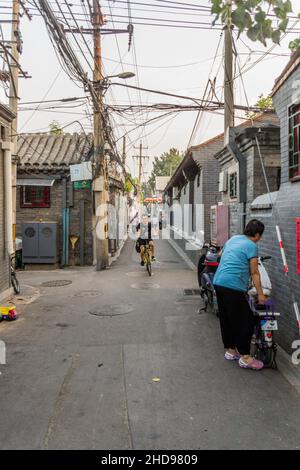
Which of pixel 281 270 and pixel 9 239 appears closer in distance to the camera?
pixel 281 270

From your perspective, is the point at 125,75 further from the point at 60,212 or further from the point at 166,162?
the point at 166,162

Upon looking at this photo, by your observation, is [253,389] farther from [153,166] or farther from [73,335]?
[153,166]

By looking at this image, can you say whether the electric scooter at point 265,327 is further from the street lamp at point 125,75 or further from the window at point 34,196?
the window at point 34,196

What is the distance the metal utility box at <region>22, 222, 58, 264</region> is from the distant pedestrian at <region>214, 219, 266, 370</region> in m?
10.2

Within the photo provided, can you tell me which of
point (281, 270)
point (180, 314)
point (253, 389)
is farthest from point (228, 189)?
point (253, 389)

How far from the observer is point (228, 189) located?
9141mm

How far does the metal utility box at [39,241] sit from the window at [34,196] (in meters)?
0.88

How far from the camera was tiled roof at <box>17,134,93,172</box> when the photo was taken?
14.2 meters

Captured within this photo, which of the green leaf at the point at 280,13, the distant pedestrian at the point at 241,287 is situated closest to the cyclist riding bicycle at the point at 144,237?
the distant pedestrian at the point at 241,287

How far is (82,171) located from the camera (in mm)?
13359

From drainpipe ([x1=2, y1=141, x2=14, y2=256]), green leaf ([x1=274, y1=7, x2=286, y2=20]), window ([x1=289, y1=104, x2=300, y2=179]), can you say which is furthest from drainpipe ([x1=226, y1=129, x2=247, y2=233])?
drainpipe ([x1=2, y1=141, x2=14, y2=256])

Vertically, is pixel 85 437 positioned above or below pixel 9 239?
below
